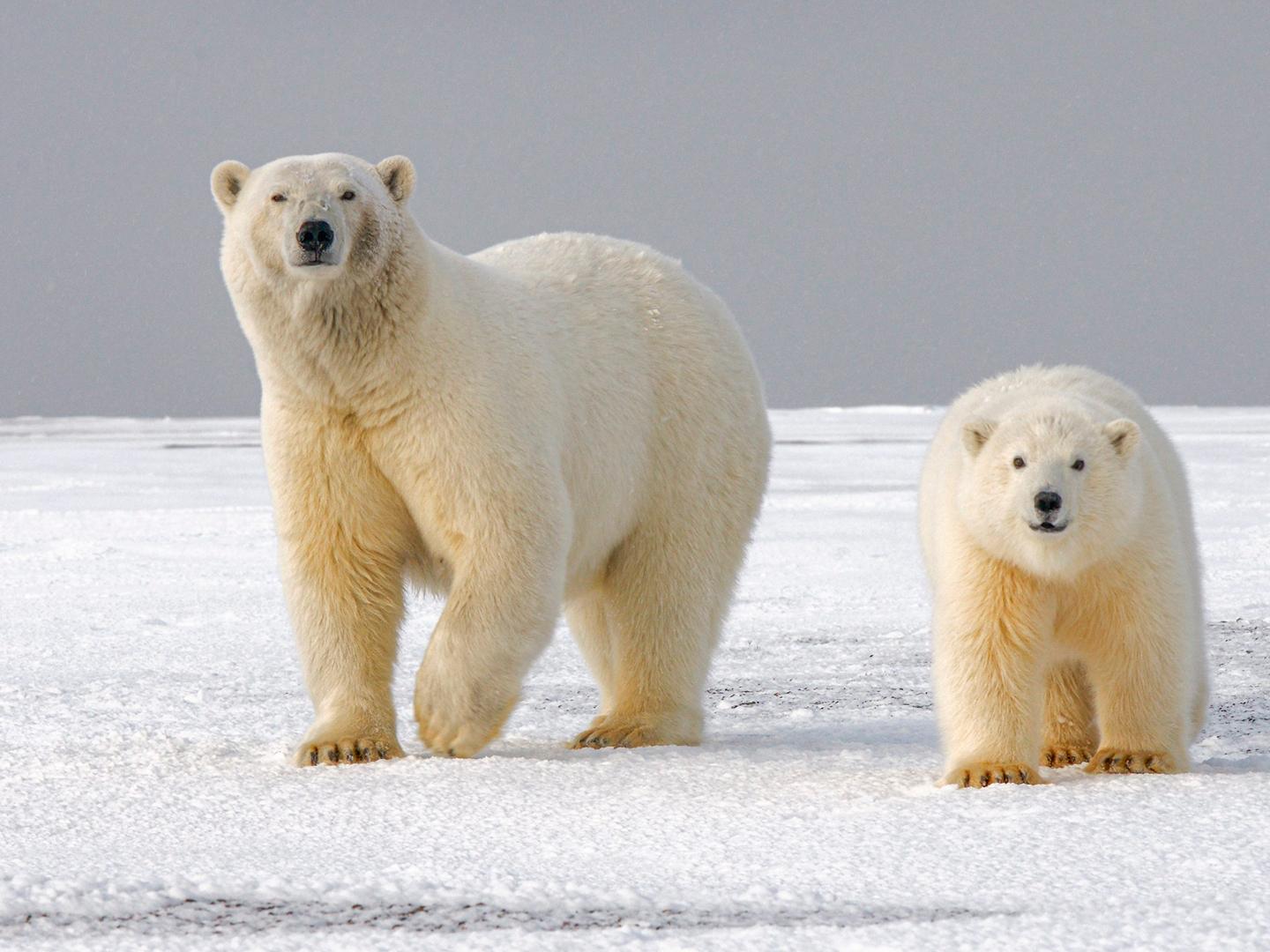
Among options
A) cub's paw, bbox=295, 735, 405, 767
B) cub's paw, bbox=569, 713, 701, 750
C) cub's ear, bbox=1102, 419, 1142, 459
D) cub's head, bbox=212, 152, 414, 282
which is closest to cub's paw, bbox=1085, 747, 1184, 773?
cub's ear, bbox=1102, 419, 1142, 459

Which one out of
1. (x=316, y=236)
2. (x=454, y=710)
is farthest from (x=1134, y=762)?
(x=316, y=236)

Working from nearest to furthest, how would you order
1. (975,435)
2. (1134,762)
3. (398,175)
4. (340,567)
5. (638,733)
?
(1134,762)
(975,435)
(340,567)
(398,175)
(638,733)

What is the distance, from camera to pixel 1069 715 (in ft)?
15.5

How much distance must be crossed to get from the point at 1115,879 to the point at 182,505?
13.1 metres

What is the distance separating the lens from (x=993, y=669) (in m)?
3.97

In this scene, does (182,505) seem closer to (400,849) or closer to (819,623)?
(819,623)

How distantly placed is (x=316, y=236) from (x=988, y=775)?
2.17m

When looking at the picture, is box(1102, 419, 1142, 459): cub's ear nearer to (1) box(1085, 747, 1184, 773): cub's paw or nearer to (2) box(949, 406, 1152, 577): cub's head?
(2) box(949, 406, 1152, 577): cub's head

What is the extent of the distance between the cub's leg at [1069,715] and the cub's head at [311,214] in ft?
7.66

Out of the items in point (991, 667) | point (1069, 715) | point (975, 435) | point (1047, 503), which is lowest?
point (1069, 715)

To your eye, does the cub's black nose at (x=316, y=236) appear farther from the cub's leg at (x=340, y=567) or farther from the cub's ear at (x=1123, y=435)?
the cub's ear at (x=1123, y=435)

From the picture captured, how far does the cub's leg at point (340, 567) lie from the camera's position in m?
4.33

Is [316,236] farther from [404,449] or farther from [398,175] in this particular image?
[404,449]

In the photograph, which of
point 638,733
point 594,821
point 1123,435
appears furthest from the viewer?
point 638,733
